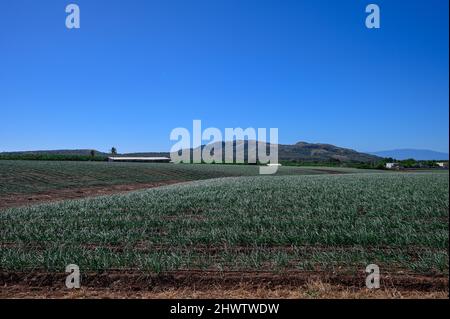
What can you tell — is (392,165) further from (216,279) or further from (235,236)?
(216,279)

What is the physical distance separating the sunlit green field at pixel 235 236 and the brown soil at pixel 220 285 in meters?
0.34

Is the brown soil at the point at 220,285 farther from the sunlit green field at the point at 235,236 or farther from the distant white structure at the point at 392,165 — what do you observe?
the distant white structure at the point at 392,165

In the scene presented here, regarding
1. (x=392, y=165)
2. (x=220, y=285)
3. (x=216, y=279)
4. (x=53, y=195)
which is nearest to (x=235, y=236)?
(x=216, y=279)

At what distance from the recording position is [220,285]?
7.52 m

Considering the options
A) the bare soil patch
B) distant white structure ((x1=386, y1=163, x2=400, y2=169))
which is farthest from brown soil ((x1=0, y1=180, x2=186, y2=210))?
distant white structure ((x1=386, y1=163, x2=400, y2=169))

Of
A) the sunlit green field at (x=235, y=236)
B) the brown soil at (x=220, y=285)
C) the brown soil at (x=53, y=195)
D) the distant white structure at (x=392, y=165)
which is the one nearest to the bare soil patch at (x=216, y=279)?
the brown soil at (x=220, y=285)

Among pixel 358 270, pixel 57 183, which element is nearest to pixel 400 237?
pixel 358 270

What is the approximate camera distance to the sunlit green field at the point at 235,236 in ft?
27.9

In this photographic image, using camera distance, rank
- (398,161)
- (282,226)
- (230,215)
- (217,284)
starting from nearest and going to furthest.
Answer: (217,284)
(282,226)
(230,215)
(398,161)

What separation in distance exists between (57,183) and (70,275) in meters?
32.8

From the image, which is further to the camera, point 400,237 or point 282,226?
point 282,226

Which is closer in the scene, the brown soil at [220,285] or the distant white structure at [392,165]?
the brown soil at [220,285]
